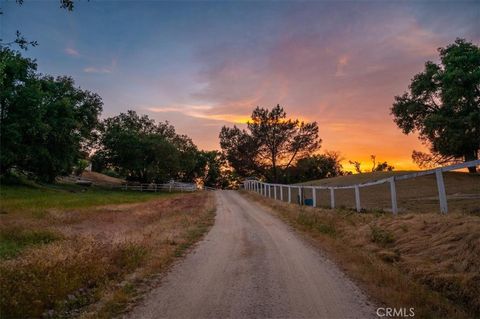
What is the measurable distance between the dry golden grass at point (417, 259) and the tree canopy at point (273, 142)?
49.9m

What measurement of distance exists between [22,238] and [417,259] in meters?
12.2

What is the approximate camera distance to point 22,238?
471 inches

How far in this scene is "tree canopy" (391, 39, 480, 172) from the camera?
38531 millimetres

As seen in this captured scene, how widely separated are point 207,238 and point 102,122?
5779 cm

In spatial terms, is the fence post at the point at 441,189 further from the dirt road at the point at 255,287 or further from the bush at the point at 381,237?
the dirt road at the point at 255,287

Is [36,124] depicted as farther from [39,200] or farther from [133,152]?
[133,152]

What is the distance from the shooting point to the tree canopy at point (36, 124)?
33.7 meters

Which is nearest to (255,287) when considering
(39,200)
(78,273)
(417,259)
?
→ (78,273)

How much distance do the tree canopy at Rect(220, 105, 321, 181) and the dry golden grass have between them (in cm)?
4985

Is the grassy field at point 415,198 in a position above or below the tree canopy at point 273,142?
below

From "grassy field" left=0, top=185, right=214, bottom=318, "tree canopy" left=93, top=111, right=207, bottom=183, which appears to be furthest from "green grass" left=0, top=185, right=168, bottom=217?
"tree canopy" left=93, top=111, right=207, bottom=183

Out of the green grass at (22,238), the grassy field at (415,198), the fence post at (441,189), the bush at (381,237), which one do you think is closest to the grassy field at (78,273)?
the green grass at (22,238)

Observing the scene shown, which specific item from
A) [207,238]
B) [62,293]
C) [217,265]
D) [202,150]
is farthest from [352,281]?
[202,150]

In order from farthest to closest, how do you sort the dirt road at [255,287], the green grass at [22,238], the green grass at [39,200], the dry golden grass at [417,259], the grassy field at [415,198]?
the green grass at [39,200] → the grassy field at [415,198] → the green grass at [22,238] → the dry golden grass at [417,259] → the dirt road at [255,287]
